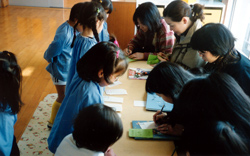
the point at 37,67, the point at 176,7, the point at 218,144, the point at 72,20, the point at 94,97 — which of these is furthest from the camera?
the point at 37,67

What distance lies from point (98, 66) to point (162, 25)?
1318mm

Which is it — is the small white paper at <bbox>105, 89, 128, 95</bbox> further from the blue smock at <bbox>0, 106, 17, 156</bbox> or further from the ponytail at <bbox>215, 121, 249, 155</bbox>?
the ponytail at <bbox>215, 121, 249, 155</bbox>

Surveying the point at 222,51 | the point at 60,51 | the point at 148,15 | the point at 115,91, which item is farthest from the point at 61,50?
the point at 222,51

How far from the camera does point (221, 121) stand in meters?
1.02

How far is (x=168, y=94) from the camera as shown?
1.43m

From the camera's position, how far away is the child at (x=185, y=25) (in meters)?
2.02

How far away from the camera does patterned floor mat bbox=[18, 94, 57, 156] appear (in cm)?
221

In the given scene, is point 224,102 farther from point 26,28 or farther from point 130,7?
point 26,28

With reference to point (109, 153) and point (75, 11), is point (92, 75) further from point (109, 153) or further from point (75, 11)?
point (75, 11)

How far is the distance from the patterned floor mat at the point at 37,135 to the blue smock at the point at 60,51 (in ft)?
2.10

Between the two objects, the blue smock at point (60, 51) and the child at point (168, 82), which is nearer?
the child at point (168, 82)

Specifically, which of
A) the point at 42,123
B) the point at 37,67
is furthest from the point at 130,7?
the point at 42,123

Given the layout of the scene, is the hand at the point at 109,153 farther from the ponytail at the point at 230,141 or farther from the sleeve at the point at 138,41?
the sleeve at the point at 138,41

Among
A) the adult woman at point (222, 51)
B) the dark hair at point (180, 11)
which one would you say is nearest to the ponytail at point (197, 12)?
the dark hair at point (180, 11)
